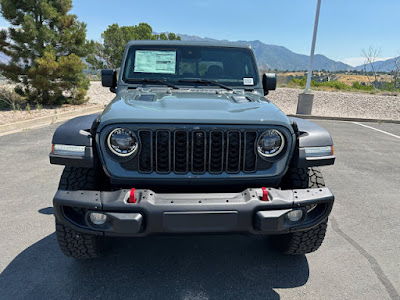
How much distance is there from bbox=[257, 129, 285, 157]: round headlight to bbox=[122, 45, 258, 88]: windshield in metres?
1.32

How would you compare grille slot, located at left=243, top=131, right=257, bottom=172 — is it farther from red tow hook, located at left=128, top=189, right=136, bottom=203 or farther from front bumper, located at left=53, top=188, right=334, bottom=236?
red tow hook, located at left=128, top=189, right=136, bottom=203

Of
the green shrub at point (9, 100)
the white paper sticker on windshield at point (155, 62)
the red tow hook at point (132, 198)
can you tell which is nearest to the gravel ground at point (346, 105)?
the green shrub at point (9, 100)

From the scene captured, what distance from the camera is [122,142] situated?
2.27 meters

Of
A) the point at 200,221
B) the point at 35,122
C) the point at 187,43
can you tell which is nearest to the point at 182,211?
the point at 200,221

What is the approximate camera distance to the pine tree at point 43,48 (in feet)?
36.6

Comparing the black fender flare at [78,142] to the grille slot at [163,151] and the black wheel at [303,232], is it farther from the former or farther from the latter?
the black wheel at [303,232]

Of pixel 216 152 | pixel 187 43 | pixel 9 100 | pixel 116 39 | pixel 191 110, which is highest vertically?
pixel 116 39

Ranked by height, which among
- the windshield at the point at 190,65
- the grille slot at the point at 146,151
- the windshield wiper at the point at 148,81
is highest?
the windshield at the point at 190,65

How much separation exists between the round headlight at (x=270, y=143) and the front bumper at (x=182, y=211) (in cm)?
29

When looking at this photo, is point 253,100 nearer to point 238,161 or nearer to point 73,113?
point 238,161

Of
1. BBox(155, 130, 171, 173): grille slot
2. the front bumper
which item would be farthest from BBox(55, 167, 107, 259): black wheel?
BBox(155, 130, 171, 173): grille slot

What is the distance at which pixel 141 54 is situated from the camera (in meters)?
3.59

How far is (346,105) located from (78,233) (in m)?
17.1

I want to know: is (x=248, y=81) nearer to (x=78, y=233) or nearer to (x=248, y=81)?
(x=248, y=81)
